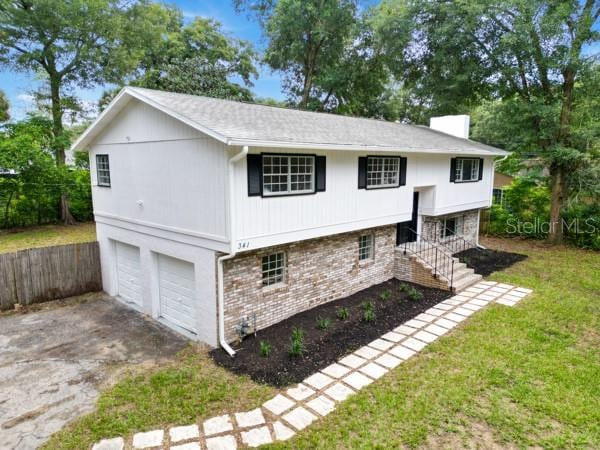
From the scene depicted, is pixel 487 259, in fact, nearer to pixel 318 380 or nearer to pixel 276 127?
pixel 276 127

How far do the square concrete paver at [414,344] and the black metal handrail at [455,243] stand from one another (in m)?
7.40

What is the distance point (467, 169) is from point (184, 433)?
1390cm

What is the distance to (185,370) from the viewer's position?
270 inches

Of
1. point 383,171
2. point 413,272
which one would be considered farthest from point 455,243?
point 383,171

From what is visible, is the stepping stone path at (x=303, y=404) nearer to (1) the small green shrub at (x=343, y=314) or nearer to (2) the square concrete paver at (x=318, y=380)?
(2) the square concrete paver at (x=318, y=380)

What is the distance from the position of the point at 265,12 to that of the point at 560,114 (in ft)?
69.3

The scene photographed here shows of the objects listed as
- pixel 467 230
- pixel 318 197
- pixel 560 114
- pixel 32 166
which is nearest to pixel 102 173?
pixel 318 197

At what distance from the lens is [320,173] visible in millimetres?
8781

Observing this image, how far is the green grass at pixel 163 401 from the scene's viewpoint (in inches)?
207

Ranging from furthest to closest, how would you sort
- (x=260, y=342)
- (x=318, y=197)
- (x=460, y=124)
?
1. (x=460, y=124)
2. (x=318, y=197)
3. (x=260, y=342)

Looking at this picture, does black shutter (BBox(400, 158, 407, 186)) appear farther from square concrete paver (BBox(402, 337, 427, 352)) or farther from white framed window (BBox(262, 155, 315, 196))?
square concrete paver (BBox(402, 337, 427, 352))

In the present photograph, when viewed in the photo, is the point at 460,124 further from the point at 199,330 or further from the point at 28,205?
the point at 28,205

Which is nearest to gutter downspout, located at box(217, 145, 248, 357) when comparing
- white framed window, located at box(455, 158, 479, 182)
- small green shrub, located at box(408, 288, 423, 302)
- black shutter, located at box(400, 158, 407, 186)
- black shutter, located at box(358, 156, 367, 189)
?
black shutter, located at box(358, 156, 367, 189)

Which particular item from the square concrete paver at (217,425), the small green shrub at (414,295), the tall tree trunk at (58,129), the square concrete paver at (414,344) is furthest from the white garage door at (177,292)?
the tall tree trunk at (58,129)
